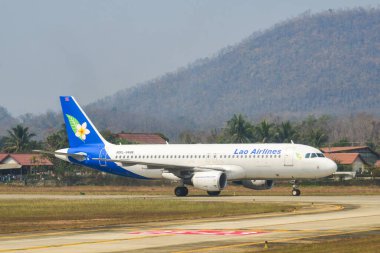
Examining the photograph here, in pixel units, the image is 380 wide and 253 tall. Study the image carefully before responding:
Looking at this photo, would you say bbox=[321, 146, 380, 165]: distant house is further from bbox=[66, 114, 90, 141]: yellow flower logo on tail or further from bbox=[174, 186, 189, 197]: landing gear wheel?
bbox=[174, 186, 189, 197]: landing gear wheel

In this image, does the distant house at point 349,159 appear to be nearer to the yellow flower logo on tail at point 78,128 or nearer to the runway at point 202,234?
the yellow flower logo on tail at point 78,128

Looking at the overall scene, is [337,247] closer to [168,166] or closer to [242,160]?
[242,160]

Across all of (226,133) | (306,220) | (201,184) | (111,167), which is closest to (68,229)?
(306,220)

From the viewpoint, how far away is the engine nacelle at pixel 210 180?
70.6m

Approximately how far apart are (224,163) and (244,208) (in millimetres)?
22838

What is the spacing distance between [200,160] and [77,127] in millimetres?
12984

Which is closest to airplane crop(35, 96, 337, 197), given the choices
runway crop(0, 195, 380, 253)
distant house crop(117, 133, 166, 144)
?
runway crop(0, 195, 380, 253)

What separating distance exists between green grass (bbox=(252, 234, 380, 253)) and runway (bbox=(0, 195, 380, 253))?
1.10 m

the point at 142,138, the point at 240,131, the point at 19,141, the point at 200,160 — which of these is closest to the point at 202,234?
the point at 200,160

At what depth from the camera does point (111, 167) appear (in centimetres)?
7844

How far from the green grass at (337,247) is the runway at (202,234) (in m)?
1.10

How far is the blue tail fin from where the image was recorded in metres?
80.5

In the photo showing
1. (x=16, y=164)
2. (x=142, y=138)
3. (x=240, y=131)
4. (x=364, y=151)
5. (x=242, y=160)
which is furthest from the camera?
(x=142, y=138)

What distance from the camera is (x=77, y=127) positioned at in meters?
81.2
